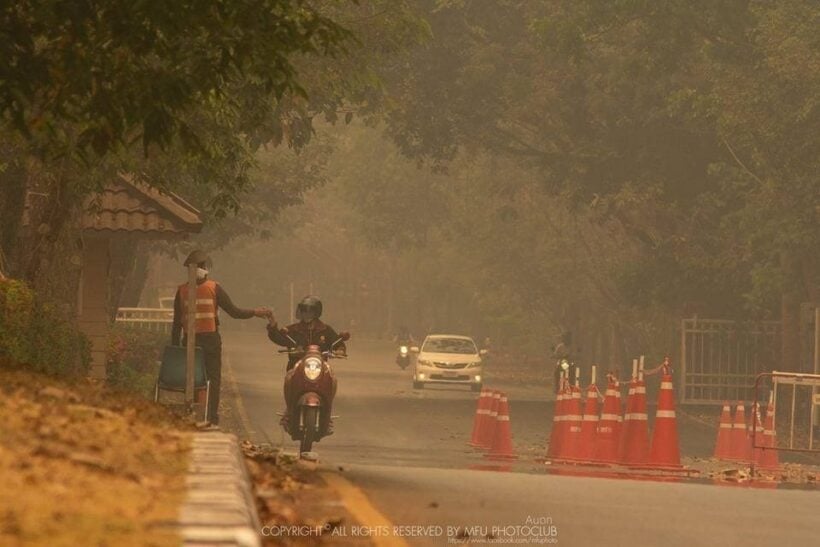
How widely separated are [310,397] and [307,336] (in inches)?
33.4

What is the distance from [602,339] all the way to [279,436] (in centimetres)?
3669

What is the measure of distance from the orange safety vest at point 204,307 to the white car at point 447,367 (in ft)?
88.0

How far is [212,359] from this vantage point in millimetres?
21719

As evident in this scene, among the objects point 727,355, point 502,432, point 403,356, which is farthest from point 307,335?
point 403,356

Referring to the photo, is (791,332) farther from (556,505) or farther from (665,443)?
(556,505)

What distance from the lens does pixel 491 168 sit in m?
64.6

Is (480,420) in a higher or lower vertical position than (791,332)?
lower

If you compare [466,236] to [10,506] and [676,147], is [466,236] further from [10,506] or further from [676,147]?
[10,506]

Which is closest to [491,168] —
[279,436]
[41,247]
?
[279,436]

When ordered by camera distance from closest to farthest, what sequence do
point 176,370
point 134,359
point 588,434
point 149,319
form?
point 176,370, point 588,434, point 134,359, point 149,319

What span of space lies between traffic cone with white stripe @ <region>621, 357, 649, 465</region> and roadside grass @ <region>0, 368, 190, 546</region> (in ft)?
35.2

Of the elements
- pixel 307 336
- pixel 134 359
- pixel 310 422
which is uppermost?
pixel 307 336

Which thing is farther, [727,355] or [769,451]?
[727,355]

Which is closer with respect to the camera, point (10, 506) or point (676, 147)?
point (10, 506)
